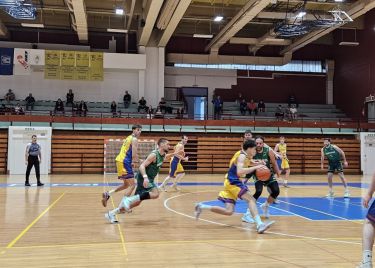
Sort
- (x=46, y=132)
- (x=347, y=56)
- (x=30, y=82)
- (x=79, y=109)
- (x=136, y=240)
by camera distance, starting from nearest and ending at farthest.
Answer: (x=136, y=240) < (x=46, y=132) < (x=79, y=109) < (x=30, y=82) < (x=347, y=56)

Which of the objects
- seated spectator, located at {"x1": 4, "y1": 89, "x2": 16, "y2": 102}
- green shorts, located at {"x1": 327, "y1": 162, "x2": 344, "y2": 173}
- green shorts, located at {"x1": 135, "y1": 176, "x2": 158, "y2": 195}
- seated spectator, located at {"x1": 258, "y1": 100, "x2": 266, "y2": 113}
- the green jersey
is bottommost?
green shorts, located at {"x1": 327, "y1": 162, "x2": 344, "y2": 173}

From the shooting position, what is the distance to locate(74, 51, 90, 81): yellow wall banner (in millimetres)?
25938

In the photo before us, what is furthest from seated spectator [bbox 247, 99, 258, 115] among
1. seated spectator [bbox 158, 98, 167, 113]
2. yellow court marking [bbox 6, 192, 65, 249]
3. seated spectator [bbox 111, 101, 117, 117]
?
yellow court marking [bbox 6, 192, 65, 249]

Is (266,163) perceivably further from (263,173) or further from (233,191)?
(233,191)

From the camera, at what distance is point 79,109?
955 inches

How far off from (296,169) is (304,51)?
36.4 feet

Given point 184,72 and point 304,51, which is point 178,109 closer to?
point 184,72

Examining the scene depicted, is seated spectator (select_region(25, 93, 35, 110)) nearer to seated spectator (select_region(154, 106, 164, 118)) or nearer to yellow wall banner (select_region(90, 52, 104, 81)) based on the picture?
yellow wall banner (select_region(90, 52, 104, 81))

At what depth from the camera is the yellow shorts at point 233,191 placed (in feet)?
22.6

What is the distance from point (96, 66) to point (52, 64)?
8.94 feet

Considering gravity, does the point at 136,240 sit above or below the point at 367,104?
below

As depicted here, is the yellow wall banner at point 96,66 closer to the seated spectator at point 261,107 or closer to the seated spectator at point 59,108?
the seated spectator at point 59,108

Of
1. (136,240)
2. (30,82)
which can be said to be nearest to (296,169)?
(30,82)

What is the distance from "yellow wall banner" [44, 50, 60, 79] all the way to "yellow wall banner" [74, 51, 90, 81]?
46.3 inches
